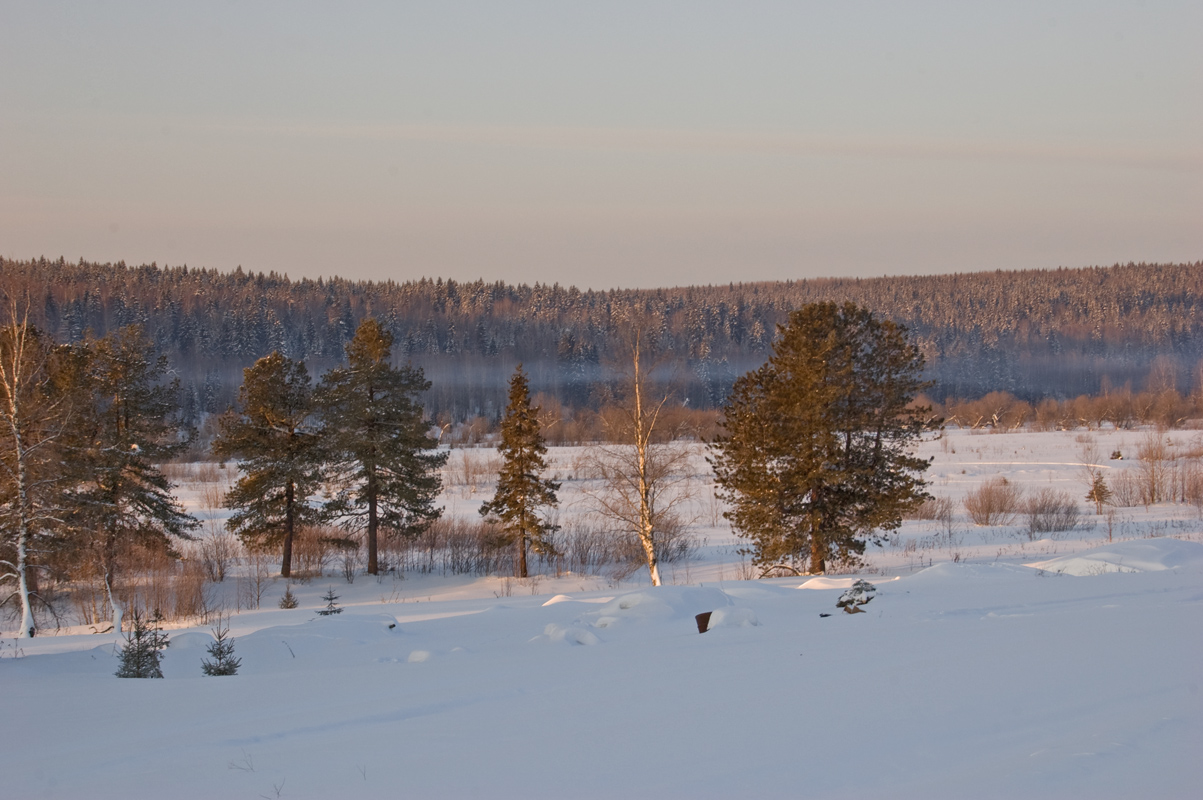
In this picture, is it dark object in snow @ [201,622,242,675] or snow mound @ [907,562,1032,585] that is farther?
snow mound @ [907,562,1032,585]

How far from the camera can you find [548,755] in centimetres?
633

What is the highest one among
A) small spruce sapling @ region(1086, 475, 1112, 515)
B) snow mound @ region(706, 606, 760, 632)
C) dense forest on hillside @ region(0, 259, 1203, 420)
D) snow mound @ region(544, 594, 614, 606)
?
dense forest on hillside @ region(0, 259, 1203, 420)

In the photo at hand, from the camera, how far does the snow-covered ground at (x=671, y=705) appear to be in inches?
229

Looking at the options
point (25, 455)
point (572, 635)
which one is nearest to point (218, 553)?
point (25, 455)

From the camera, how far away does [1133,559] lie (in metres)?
16.8

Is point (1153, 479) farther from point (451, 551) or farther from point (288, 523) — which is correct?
point (288, 523)

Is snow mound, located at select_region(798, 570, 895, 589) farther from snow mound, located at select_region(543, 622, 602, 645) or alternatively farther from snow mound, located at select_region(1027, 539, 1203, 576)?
snow mound, located at select_region(543, 622, 602, 645)

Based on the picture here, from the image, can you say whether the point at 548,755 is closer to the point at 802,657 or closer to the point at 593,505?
the point at 802,657

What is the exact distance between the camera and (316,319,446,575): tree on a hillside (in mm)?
28125

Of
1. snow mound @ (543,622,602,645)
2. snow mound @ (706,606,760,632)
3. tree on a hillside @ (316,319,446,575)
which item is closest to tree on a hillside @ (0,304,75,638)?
tree on a hillside @ (316,319,446,575)

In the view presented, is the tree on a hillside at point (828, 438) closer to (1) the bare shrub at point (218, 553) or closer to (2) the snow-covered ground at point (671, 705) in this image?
(2) the snow-covered ground at point (671, 705)

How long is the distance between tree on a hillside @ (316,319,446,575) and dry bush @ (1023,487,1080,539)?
70.1ft

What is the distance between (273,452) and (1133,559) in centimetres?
2435

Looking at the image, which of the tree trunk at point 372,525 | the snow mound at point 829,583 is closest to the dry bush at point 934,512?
the snow mound at point 829,583
